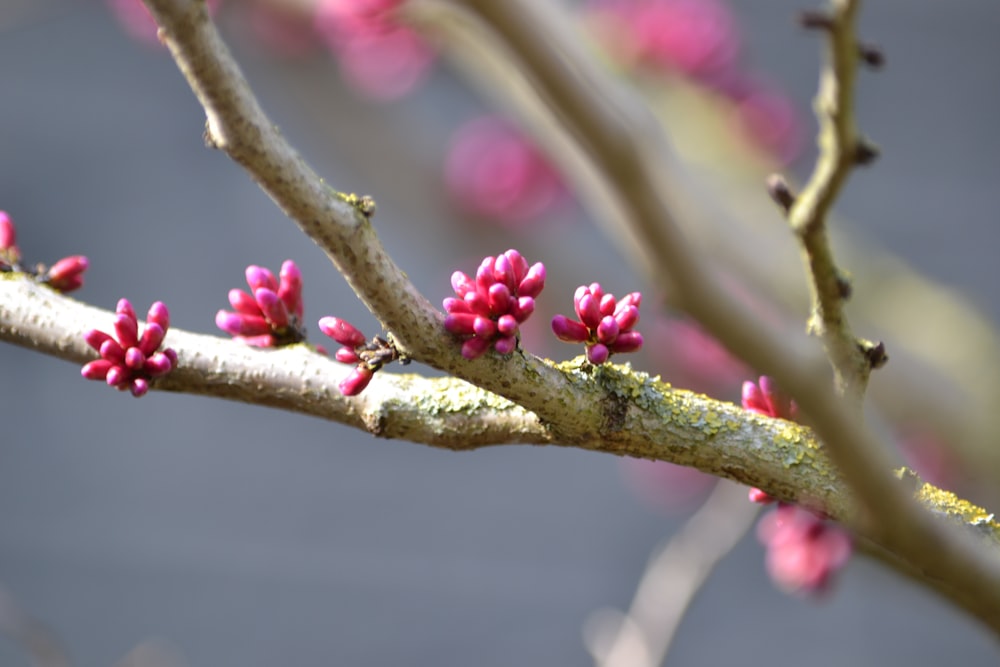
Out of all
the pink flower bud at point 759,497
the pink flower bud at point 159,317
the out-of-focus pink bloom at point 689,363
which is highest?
the out-of-focus pink bloom at point 689,363

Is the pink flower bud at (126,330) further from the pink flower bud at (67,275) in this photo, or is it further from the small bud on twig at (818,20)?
the small bud on twig at (818,20)

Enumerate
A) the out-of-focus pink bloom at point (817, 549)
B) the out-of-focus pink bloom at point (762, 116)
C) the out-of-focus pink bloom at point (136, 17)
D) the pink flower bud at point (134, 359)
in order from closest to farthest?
the pink flower bud at point (134, 359)
the out-of-focus pink bloom at point (817, 549)
the out-of-focus pink bloom at point (136, 17)
the out-of-focus pink bloom at point (762, 116)

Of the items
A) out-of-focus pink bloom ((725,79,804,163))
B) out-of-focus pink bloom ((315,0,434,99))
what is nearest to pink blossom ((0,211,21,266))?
out-of-focus pink bloom ((315,0,434,99))

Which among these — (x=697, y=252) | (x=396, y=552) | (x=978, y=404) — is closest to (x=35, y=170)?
(x=396, y=552)

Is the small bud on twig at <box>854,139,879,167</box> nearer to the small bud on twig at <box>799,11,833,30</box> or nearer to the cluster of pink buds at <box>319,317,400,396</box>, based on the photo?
the small bud on twig at <box>799,11,833,30</box>

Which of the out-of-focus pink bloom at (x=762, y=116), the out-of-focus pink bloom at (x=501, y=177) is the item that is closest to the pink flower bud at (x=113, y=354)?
the out-of-focus pink bloom at (x=501, y=177)

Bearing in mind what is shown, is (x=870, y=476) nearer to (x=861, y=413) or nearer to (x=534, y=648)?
(x=861, y=413)

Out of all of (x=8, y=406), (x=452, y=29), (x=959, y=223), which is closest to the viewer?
(x=452, y=29)
